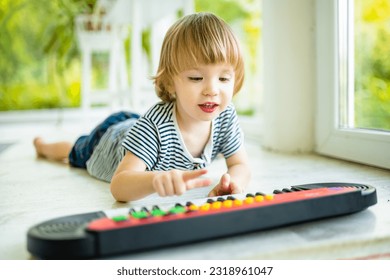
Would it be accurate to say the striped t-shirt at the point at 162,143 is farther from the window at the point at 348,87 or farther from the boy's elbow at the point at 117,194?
the window at the point at 348,87

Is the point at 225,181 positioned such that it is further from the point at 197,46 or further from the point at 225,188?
the point at 197,46

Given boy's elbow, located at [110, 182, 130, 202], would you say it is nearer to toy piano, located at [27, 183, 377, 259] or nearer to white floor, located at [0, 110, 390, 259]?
white floor, located at [0, 110, 390, 259]

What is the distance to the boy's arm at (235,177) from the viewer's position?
2.45 feet

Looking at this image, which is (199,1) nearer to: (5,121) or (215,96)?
(215,96)

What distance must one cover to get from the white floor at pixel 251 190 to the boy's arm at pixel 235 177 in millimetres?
27

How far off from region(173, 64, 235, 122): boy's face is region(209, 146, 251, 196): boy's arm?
13cm

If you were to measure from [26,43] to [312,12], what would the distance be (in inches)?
107

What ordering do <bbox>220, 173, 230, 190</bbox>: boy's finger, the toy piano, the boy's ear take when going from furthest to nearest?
the boy's ear < <bbox>220, 173, 230, 190</bbox>: boy's finger < the toy piano

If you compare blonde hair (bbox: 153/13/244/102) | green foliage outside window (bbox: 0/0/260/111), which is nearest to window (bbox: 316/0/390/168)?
blonde hair (bbox: 153/13/244/102)

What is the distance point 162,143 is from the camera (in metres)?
0.84

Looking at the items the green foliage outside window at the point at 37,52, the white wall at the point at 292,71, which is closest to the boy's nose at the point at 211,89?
the white wall at the point at 292,71

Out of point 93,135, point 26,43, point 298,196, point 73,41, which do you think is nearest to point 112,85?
point 73,41

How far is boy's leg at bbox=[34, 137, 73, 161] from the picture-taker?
1.36 m

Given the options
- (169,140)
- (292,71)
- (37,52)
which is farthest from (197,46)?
(37,52)
